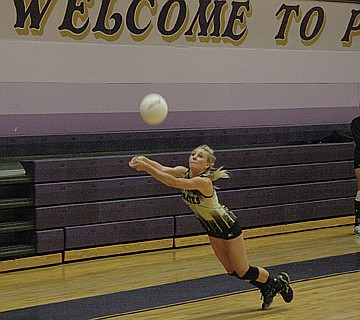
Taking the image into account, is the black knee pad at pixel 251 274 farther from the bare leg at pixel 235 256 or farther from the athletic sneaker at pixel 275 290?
the athletic sneaker at pixel 275 290

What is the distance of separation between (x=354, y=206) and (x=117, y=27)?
15.4 feet

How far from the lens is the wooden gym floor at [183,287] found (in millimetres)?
7691

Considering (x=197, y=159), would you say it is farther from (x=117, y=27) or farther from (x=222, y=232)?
(x=117, y=27)

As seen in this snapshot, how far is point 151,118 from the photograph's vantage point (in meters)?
7.68

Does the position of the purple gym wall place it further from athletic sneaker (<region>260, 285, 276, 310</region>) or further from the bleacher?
athletic sneaker (<region>260, 285, 276, 310</region>)

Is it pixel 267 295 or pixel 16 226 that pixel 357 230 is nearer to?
pixel 267 295

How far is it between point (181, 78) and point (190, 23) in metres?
0.77

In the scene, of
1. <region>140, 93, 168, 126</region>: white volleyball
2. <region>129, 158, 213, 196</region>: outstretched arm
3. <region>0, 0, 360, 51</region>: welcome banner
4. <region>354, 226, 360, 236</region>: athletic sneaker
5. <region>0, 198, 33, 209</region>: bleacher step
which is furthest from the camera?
<region>354, 226, 360, 236</region>: athletic sneaker

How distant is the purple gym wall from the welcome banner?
2cm

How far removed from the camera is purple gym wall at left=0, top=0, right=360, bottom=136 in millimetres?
10398

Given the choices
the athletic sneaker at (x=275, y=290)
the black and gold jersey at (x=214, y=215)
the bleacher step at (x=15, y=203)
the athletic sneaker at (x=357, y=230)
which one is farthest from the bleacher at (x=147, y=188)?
the athletic sneaker at (x=275, y=290)

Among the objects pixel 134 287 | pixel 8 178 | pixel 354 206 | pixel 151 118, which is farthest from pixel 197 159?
pixel 354 206

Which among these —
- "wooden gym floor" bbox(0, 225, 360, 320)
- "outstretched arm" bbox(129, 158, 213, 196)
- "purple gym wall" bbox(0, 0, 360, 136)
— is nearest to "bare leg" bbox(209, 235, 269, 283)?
"wooden gym floor" bbox(0, 225, 360, 320)

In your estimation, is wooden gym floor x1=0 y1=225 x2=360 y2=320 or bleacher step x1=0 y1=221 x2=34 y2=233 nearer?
wooden gym floor x1=0 y1=225 x2=360 y2=320
